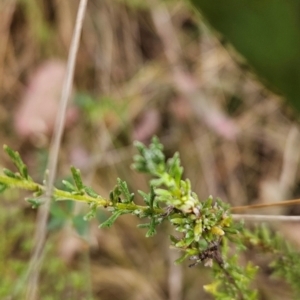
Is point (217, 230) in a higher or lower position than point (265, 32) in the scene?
lower

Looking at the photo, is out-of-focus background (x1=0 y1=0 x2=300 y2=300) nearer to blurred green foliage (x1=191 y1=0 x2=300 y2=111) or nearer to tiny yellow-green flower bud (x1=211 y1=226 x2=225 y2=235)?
blurred green foliage (x1=191 y1=0 x2=300 y2=111)

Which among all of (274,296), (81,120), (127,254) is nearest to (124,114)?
(81,120)

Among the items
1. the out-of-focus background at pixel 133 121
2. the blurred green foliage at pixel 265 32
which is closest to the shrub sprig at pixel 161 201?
the blurred green foliage at pixel 265 32

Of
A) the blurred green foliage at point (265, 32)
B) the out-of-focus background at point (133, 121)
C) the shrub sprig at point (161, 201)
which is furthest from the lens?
the out-of-focus background at point (133, 121)

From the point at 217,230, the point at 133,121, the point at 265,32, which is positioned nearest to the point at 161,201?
the point at 217,230

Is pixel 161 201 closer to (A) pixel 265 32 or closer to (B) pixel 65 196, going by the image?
(B) pixel 65 196

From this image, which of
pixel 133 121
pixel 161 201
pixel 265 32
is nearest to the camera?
pixel 161 201

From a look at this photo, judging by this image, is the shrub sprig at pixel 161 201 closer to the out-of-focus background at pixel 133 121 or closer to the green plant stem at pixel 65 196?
the green plant stem at pixel 65 196

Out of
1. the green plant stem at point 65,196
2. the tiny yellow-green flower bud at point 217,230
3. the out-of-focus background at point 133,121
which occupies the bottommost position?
the green plant stem at point 65,196

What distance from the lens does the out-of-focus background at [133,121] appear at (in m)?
1.18

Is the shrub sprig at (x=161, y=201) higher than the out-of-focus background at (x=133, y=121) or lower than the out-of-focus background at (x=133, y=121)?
lower

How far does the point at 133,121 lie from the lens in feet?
4.57

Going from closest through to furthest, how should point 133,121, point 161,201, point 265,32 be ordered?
point 161,201 < point 265,32 < point 133,121

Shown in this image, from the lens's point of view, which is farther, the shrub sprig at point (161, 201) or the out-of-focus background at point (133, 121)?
the out-of-focus background at point (133, 121)
